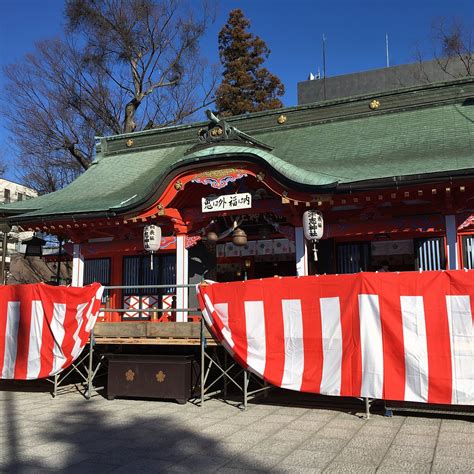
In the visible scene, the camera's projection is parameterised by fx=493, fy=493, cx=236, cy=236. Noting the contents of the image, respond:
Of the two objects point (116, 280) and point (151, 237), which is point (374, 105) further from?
point (116, 280)

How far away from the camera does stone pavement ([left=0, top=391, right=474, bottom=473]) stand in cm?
521

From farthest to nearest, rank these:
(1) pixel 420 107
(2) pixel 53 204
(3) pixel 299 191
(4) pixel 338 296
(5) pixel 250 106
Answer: (5) pixel 250 106 < (2) pixel 53 204 < (1) pixel 420 107 < (3) pixel 299 191 < (4) pixel 338 296

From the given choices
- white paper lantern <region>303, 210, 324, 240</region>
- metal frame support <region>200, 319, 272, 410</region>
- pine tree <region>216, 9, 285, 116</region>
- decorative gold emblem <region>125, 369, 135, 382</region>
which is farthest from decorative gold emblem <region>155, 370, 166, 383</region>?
pine tree <region>216, 9, 285, 116</region>

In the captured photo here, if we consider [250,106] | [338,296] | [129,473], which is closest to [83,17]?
[250,106]

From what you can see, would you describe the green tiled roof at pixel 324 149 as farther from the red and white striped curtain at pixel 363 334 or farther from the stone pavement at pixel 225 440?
the stone pavement at pixel 225 440

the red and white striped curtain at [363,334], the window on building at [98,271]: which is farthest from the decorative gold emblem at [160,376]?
the window on building at [98,271]

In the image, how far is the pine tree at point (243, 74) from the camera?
99.0 ft

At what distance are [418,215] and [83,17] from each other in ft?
80.3

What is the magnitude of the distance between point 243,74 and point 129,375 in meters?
25.1

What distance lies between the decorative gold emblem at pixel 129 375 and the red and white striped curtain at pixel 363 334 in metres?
2.16

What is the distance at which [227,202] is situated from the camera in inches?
434

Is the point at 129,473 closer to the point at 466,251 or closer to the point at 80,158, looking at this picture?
the point at 466,251

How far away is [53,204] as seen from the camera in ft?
43.0

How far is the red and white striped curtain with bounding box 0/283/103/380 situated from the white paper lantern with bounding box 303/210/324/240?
4.28m
